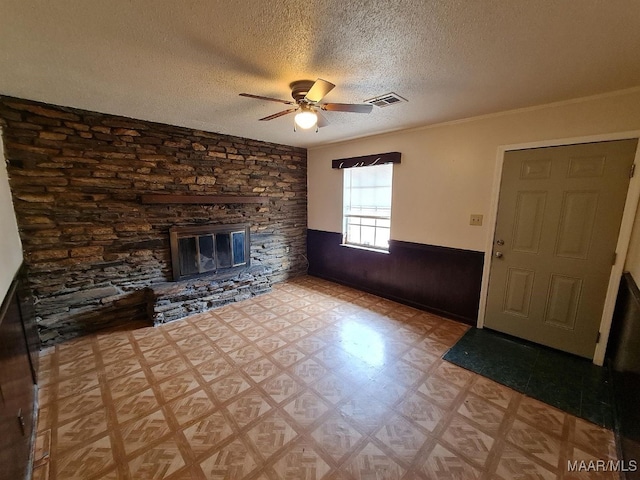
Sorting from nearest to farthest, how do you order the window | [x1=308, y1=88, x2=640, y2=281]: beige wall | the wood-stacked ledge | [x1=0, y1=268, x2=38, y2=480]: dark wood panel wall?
[x1=0, y1=268, x2=38, y2=480]: dark wood panel wall, [x1=308, y1=88, x2=640, y2=281]: beige wall, the wood-stacked ledge, the window

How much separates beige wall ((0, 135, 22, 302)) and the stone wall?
0.17 meters

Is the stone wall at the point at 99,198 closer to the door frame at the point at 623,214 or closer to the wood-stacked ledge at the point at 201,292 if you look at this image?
Result: the wood-stacked ledge at the point at 201,292

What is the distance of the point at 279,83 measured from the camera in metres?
1.96

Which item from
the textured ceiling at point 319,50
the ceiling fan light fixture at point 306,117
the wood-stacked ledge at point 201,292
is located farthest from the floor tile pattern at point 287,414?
the textured ceiling at point 319,50

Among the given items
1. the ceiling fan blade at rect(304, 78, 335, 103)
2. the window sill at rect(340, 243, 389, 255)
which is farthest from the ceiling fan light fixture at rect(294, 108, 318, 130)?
the window sill at rect(340, 243, 389, 255)

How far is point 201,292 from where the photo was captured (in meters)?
3.32

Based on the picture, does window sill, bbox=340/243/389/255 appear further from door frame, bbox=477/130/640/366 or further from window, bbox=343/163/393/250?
door frame, bbox=477/130/640/366

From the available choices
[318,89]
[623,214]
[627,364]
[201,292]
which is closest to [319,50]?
[318,89]

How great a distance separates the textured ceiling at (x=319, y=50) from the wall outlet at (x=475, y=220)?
107 centimetres

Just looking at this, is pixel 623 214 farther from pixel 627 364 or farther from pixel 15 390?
pixel 15 390

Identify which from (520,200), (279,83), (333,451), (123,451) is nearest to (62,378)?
(123,451)

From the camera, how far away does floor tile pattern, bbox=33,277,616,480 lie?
1.45m

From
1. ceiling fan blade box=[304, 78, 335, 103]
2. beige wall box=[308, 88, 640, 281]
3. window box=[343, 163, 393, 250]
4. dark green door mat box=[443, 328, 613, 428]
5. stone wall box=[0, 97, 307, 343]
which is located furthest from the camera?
window box=[343, 163, 393, 250]

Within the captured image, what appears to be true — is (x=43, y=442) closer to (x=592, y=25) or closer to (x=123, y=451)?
(x=123, y=451)
